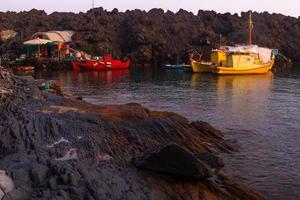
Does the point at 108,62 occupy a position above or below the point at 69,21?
below

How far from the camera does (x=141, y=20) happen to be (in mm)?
98938

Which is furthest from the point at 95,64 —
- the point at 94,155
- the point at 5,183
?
the point at 5,183

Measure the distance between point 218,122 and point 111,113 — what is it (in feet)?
30.4

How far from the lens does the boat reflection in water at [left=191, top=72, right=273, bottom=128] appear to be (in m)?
28.4

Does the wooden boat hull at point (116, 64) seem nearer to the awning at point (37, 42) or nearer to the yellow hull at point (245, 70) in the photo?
the awning at point (37, 42)

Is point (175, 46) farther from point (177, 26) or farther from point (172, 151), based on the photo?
point (172, 151)

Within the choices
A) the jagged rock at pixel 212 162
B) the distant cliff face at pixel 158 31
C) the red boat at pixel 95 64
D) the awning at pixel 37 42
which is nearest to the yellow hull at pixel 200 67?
the red boat at pixel 95 64

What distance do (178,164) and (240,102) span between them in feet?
81.8

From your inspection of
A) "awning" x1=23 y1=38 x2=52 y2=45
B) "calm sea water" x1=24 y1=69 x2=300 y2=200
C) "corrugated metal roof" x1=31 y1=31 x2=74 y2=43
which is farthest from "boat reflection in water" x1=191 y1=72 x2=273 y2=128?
"corrugated metal roof" x1=31 y1=31 x2=74 y2=43

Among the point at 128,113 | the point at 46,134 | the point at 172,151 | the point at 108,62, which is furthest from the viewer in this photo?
the point at 108,62

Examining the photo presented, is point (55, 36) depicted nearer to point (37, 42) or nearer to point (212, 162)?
point (37, 42)

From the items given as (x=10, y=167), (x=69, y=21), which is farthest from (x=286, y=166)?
(x=69, y=21)

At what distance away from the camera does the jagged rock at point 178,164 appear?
13289mm

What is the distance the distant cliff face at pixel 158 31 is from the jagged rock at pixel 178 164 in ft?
253
